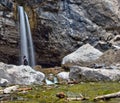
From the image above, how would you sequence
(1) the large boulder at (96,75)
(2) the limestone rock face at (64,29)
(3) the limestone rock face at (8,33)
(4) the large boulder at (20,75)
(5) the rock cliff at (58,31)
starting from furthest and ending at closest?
(2) the limestone rock face at (64,29), (5) the rock cliff at (58,31), (3) the limestone rock face at (8,33), (4) the large boulder at (20,75), (1) the large boulder at (96,75)

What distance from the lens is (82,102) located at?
1327cm

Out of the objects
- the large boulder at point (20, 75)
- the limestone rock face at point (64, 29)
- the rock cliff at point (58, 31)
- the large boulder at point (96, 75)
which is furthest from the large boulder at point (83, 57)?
the large boulder at point (96, 75)

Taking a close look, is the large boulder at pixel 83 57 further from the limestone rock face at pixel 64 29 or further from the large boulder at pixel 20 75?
the large boulder at pixel 20 75

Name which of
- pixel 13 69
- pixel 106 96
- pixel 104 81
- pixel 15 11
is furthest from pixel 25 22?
pixel 106 96

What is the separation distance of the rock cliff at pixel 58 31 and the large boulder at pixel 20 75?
689 inches

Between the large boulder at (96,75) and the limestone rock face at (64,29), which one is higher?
the limestone rock face at (64,29)

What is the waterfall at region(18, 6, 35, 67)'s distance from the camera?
41062 millimetres

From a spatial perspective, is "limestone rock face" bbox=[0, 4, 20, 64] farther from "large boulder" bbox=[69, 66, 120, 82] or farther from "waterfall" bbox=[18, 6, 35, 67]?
"large boulder" bbox=[69, 66, 120, 82]

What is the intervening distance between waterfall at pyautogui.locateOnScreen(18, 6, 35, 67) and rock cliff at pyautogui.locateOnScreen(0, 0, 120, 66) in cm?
66

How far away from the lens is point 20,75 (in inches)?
915

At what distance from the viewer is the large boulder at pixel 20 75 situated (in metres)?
22.7

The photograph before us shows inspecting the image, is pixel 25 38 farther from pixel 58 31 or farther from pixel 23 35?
pixel 58 31

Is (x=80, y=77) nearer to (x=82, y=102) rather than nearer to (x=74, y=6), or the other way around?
(x=82, y=102)

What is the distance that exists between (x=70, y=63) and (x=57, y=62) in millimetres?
9430
